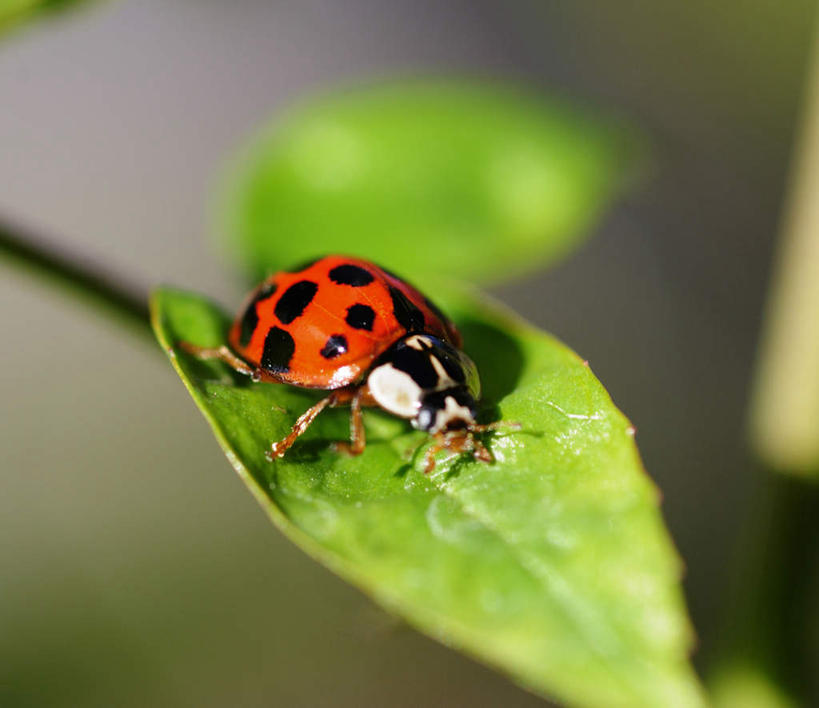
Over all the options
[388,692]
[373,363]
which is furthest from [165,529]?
[373,363]

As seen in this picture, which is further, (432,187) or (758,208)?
(758,208)

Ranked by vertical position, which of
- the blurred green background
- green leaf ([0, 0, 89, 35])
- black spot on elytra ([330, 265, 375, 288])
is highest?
green leaf ([0, 0, 89, 35])

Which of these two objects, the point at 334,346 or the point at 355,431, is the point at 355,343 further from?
the point at 355,431

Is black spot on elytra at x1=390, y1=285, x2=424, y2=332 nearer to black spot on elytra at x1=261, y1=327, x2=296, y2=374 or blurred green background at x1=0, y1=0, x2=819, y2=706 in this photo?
black spot on elytra at x1=261, y1=327, x2=296, y2=374

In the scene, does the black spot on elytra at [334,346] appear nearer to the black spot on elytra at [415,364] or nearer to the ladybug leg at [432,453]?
the black spot on elytra at [415,364]

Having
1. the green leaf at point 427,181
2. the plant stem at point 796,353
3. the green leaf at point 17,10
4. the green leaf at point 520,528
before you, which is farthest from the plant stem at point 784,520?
the green leaf at point 17,10

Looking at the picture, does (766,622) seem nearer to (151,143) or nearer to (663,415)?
(663,415)

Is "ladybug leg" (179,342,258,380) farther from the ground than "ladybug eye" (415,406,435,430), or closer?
farther from the ground

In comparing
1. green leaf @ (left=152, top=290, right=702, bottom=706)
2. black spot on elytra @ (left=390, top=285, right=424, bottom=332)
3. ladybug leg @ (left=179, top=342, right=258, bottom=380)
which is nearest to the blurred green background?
black spot on elytra @ (left=390, top=285, right=424, bottom=332)
